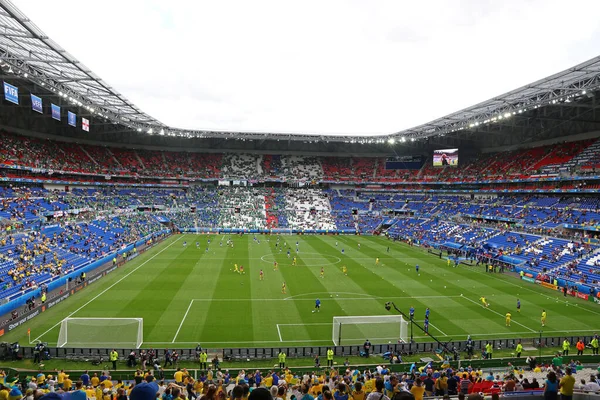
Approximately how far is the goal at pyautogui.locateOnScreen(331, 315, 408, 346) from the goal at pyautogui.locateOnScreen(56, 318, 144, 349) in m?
12.0

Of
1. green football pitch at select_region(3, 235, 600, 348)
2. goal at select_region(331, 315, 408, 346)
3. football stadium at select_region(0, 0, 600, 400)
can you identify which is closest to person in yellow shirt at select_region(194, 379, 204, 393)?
football stadium at select_region(0, 0, 600, 400)

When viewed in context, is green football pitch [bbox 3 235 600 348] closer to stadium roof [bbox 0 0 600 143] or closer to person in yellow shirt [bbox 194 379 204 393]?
person in yellow shirt [bbox 194 379 204 393]

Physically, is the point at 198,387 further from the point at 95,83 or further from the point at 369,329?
the point at 95,83

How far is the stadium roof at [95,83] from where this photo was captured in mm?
29948

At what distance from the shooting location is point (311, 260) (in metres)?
48.4

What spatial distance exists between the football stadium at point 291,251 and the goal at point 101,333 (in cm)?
14

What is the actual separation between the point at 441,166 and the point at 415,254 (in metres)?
38.1

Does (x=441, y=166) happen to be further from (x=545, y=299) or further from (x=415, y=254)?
(x=545, y=299)

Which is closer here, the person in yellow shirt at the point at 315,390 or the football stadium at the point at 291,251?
the person in yellow shirt at the point at 315,390

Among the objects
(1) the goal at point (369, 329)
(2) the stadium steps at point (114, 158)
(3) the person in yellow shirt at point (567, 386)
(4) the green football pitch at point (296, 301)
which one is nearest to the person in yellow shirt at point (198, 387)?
(4) the green football pitch at point (296, 301)

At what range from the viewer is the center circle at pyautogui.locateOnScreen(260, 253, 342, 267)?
46156 millimetres

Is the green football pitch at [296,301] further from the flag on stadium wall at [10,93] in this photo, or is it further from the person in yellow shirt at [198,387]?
the flag on stadium wall at [10,93]

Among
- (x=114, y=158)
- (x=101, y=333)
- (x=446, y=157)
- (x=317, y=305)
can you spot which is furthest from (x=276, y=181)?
(x=101, y=333)

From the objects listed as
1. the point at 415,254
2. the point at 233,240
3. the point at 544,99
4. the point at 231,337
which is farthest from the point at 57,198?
the point at 544,99
